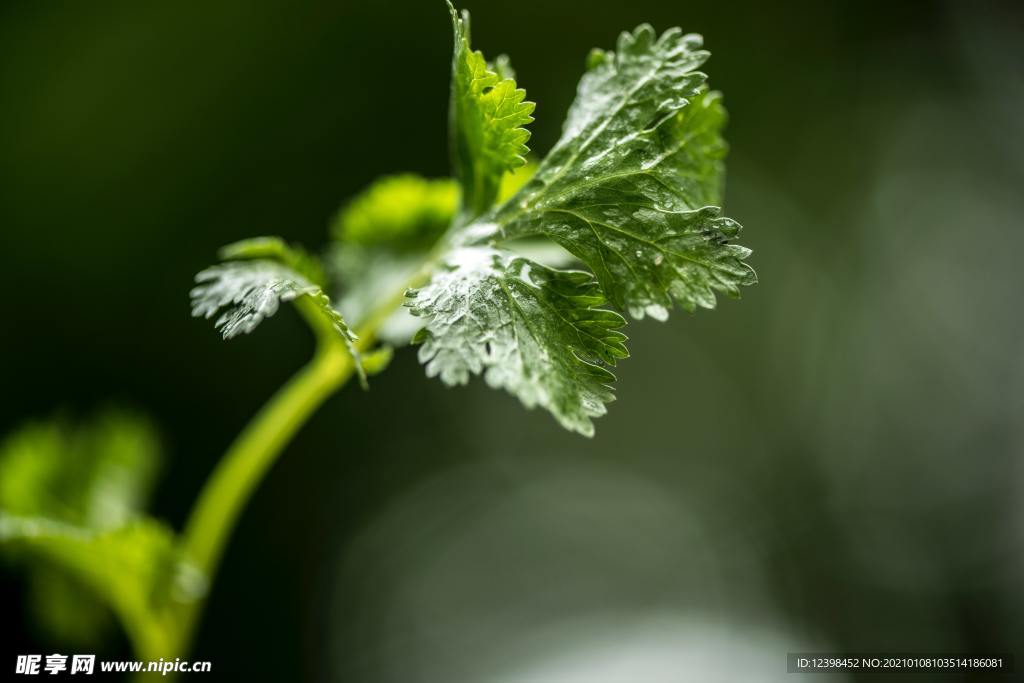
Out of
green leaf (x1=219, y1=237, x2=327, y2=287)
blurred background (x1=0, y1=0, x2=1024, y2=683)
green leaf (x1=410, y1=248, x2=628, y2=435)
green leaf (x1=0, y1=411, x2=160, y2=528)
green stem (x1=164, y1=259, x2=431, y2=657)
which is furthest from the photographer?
blurred background (x1=0, y1=0, x2=1024, y2=683)

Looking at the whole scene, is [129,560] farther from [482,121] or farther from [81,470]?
[482,121]

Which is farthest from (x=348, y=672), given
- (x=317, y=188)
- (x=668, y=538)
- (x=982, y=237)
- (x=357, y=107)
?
(x=982, y=237)

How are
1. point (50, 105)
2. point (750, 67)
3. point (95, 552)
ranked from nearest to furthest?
point (95, 552)
point (50, 105)
point (750, 67)

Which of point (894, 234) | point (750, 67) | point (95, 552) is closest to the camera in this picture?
point (95, 552)

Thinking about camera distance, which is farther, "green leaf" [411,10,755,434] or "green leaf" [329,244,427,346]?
"green leaf" [329,244,427,346]

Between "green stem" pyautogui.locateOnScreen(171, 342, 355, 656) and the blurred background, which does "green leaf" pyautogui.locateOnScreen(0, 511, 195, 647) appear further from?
the blurred background

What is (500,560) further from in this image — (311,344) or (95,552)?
(95,552)

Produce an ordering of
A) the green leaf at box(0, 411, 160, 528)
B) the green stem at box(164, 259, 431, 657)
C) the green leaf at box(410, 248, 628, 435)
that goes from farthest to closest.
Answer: the green leaf at box(0, 411, 160, 528)
the green stem at box(164, 259, 431, 657)
the green leaf at box(410, 248, 628, 435)

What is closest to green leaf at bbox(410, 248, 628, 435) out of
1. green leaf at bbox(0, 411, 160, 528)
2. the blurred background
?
green leaf at bbox(0, 411, 160, 528)
